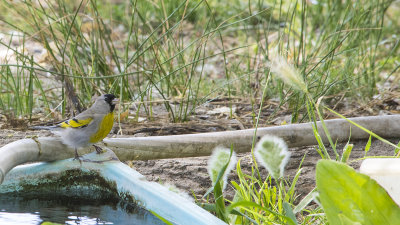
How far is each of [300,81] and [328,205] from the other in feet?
1.09

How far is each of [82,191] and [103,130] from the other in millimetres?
448

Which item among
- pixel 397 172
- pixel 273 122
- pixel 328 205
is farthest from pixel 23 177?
pixel 273 122

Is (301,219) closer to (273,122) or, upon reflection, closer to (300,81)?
(300,81)

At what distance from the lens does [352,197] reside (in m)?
1.43

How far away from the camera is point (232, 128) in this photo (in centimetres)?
331

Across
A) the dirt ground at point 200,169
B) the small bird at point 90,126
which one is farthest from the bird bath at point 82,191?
the dirt ground at point 200,169

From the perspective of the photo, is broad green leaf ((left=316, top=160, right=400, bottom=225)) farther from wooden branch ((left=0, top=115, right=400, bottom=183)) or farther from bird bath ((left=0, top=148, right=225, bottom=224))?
wooden branch ((left=0, top=115, right=400, bottom=183))

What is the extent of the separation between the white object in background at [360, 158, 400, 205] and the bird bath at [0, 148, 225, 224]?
24.6 inches

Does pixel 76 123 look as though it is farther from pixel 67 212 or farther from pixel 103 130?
pixel 67 212

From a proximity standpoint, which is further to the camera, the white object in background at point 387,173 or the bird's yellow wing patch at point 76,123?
the bird's yellow wing patch at point 76,123

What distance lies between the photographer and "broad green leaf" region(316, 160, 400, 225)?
4.56ft

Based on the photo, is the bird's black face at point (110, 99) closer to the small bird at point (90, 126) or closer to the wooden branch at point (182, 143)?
the small bird at point (90, 126)

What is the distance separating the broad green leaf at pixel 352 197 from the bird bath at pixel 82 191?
538 millimetres

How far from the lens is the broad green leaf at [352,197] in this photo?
4.56 ft
